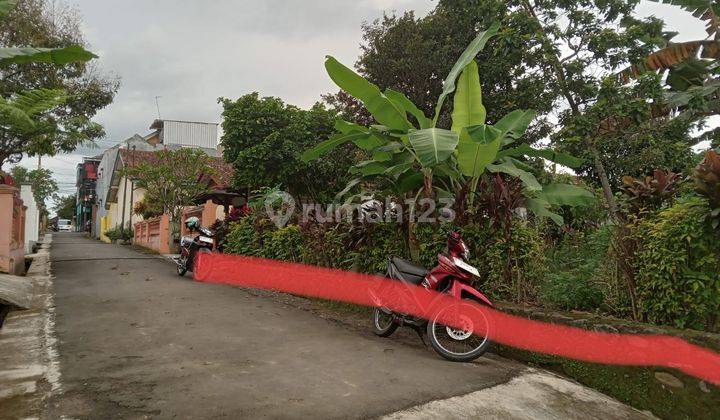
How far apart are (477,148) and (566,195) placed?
1410mm

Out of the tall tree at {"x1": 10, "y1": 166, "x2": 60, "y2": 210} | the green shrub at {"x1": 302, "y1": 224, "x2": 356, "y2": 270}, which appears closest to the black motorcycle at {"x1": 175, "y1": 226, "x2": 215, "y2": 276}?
the green shrub at {"x1": 302, "y1": 224, "x2": 356, "y2": 270}

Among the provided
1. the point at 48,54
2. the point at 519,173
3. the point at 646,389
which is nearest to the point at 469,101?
the point at 519,173

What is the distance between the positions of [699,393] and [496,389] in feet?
4.74

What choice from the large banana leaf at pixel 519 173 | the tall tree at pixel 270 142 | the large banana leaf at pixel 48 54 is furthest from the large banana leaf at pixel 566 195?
the tall tree at pixel 270 142

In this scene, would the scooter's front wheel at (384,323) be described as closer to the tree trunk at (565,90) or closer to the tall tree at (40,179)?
the tree trunk at (565,90)

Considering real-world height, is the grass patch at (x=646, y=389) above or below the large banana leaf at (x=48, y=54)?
below

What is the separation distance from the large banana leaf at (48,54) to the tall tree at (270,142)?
385 inches

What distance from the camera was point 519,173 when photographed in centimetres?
545

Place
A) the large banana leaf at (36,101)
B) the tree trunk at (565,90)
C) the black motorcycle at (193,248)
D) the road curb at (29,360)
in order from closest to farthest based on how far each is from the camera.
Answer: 1. the road curb at (29,360)
2. the large banana leaf at (36,101)
3. the tree trunk at (565,90)
4. the black motorcycle at (193,248)

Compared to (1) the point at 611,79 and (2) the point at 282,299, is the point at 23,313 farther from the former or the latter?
(1) the point at 611,79

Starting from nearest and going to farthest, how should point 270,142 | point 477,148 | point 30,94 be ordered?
point 30,94, point 477,148, point 270,142

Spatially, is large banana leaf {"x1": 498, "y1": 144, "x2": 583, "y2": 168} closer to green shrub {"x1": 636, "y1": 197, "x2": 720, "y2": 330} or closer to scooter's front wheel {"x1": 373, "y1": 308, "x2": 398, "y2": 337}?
green shrub {"x1": 636, "y1": 197, "x2": 720, "y2": 330}

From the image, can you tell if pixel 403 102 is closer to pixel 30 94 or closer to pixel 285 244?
pixel 30 94

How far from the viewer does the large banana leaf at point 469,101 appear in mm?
5988
